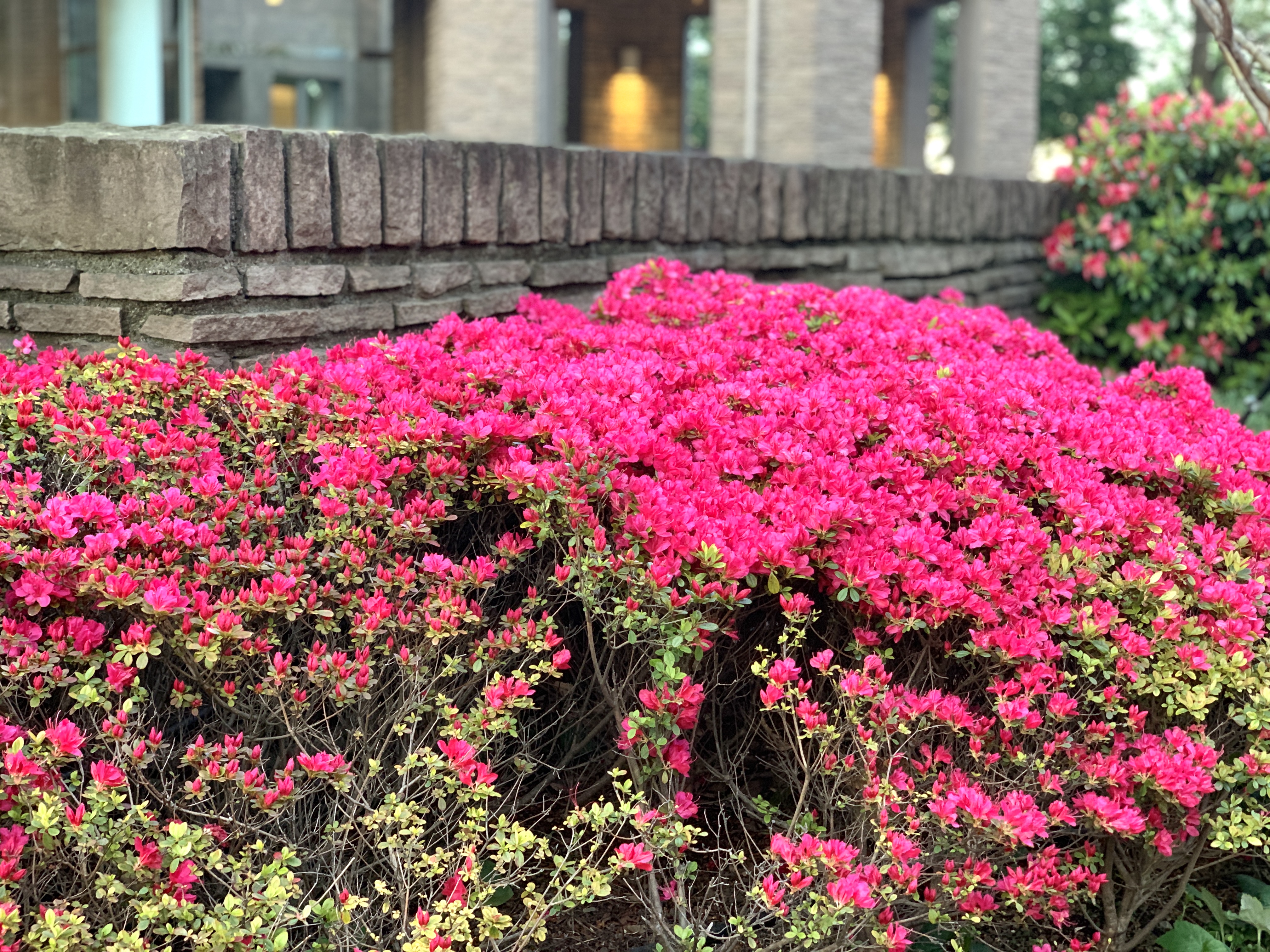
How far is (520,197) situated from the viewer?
3623 millimetres

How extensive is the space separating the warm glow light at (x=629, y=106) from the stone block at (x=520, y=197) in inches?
521

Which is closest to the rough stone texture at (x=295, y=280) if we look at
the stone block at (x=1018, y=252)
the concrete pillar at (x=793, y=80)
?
the stone block at (x=1018, y=252)

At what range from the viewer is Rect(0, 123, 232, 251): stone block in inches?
108

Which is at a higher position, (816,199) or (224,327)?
(816,199)

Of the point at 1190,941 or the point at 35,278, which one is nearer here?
the point at 1190,941

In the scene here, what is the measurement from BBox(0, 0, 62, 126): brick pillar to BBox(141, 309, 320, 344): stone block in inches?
369

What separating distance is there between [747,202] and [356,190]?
6.17 feet

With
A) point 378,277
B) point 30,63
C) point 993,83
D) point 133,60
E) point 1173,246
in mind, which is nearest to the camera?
point 378,277

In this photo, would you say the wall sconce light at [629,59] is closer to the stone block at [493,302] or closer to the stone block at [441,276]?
the stone block at [493,302]

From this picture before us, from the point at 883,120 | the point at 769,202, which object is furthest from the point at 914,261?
the point at 883,120

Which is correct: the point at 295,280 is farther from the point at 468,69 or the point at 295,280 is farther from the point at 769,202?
the point at 468,69

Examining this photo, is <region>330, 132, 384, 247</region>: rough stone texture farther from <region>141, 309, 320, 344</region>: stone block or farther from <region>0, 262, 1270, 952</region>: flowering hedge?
<region>0, 262, 1270, 952</region>: flowering hedge

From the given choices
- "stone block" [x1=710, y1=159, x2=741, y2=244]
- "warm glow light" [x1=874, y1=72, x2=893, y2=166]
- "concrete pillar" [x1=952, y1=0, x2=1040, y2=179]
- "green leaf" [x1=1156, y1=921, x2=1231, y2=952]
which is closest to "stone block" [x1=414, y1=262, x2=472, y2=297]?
"stone block" [x1=710, y1=159, x2=741, y2=244]

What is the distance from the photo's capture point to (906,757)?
6.52ft
